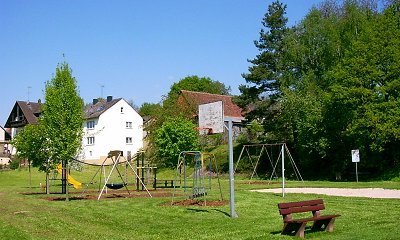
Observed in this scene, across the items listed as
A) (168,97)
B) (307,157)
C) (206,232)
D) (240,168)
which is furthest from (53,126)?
(168,97)

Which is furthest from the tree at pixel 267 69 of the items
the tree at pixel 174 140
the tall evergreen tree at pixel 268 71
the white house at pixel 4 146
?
the white house at pixel 4 146

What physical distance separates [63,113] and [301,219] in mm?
14441

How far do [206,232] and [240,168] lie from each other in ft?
134

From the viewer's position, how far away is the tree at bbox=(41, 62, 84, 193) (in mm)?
22719

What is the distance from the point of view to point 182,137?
123 ft

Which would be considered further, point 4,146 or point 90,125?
point 4,146

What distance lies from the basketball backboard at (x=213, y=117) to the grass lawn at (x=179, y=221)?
2.78 meters

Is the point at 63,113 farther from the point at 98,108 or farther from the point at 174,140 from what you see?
the point at 98,108

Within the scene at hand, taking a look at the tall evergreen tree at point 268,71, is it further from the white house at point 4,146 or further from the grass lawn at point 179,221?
the white house at point 4,146

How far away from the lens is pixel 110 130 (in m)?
72.8

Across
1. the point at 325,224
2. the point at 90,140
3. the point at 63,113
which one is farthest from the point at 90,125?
the point at 325,224

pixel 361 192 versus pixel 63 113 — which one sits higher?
pixel 63 113

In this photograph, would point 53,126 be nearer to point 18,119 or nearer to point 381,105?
point 381,105

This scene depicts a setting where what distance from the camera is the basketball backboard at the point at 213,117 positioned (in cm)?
1608
